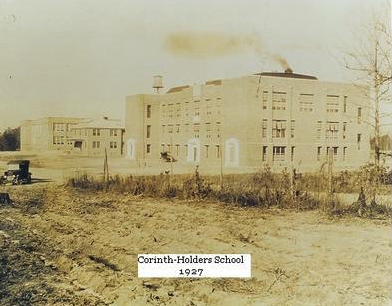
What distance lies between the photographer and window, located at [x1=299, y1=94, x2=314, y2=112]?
994 cm

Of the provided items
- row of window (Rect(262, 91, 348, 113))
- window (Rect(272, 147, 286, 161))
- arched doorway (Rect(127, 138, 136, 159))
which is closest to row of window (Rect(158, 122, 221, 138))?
arched doorway (Rect(127, 138, 136, 159))

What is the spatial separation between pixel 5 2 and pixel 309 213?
17.5 ft

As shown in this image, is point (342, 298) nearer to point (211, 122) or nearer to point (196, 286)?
point (196, 286)

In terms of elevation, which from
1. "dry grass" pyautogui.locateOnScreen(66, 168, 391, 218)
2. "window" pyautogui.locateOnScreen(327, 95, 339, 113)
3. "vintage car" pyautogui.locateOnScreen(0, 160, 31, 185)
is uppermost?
"window" pyautogui.locateOnScreen(327, 95, 339, 113)

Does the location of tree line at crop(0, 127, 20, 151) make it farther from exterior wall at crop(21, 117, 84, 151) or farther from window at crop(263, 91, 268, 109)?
→ window at crop(263, 91, 268, 109)

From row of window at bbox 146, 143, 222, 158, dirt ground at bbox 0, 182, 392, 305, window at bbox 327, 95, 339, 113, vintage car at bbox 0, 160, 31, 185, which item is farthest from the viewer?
window at bbox 327, 95, 339, 113

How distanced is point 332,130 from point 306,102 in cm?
158

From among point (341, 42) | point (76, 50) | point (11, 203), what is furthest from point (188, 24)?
point (11, 203)

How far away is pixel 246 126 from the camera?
30.0 feet

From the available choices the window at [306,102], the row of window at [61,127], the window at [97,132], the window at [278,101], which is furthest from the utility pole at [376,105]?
the row of window at [61,127]

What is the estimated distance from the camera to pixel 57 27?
5.63 metres

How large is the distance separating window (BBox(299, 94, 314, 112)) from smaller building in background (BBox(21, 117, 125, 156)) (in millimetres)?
4377
